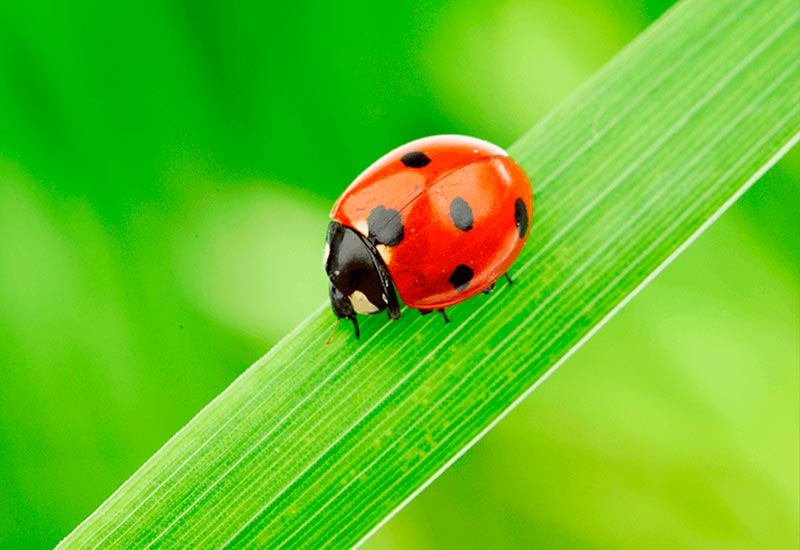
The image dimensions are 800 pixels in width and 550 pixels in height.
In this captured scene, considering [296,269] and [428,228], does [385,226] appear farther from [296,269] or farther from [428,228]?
[296,269]

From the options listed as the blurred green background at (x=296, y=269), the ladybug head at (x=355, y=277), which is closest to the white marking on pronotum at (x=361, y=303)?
the ladybug head at (x=355, y=277)

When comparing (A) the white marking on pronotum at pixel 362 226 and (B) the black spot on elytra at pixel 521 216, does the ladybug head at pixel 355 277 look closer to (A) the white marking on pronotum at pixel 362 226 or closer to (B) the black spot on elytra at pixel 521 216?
(A) the white marking on pronotum at pixel 362 226

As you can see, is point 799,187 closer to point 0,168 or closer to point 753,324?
point 753,324

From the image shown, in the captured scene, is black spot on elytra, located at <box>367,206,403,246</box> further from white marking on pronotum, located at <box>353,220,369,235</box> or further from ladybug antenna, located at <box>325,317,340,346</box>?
ladybug antenna, located at <box>325,317,340,346</box>

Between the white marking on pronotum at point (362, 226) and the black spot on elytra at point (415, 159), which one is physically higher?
the black spot on elytra at point (415, 159)

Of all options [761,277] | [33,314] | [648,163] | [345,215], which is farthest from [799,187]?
[33,314]

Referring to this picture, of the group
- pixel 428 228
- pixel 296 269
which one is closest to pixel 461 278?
pixel 428 228
